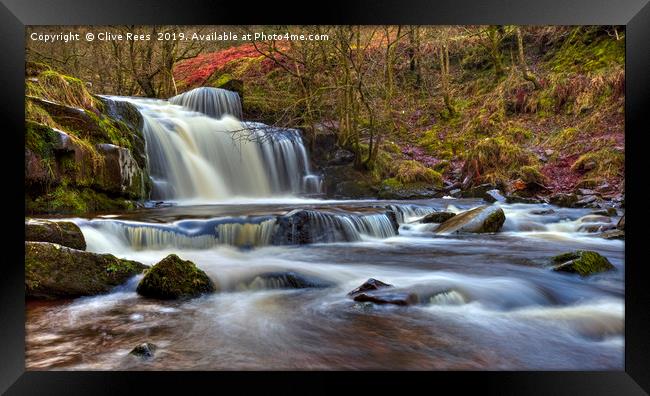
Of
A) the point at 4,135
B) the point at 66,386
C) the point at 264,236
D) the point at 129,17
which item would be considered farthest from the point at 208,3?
the point at 264,236

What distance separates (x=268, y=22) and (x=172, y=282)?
66.8 inches

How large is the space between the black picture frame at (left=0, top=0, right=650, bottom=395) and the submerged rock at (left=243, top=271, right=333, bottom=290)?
1215 mm

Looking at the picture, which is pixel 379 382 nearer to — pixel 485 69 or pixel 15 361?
pixel 15 361

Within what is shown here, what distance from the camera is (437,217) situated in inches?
194

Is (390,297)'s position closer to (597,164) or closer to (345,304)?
(345,304)

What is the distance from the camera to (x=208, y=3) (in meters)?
1.63

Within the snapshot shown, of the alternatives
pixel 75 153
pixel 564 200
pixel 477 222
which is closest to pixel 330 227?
pixel 477 222

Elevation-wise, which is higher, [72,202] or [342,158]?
[342,158]

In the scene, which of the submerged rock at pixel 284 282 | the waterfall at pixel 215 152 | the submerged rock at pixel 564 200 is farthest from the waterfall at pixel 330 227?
the submerged rock at pixel 564 200

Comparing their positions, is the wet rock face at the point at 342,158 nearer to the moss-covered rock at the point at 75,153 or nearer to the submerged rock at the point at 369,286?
the moss-covered rock at the point at 75,153

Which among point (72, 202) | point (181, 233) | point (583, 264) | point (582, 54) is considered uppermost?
point (582, 54)

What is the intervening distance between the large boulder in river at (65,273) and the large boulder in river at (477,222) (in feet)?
11.3

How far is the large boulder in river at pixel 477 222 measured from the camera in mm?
4418

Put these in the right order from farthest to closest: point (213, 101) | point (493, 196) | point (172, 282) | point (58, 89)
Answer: point (213, 101) → point (493, 196) → point (58, 89) → point (172, 282)
